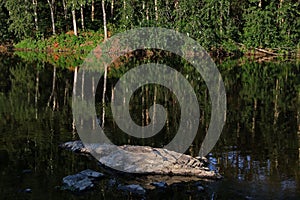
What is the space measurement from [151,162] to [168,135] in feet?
15.0

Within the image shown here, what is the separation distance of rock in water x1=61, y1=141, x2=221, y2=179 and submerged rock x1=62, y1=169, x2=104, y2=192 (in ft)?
3.59

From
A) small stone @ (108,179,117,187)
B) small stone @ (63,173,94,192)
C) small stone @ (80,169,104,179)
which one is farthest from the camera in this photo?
small stone @ (80,169,104,179)

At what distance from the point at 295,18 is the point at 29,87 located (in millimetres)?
39559

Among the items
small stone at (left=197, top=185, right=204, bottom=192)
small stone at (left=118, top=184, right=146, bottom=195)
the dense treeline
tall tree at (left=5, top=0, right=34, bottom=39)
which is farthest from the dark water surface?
tall tree at (left=5, top=0, right=34, bottom=39)

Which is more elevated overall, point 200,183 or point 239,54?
point 239,54

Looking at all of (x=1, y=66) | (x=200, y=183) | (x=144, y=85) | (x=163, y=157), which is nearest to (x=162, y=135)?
(x=163, y=157)

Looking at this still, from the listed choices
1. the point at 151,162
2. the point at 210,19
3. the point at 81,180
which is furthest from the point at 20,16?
the point at 81,180

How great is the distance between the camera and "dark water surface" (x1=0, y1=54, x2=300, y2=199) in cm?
1303

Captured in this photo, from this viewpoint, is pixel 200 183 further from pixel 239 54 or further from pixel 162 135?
pixel 239 54

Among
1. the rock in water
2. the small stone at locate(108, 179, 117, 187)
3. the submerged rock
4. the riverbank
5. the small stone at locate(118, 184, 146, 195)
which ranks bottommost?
the small stone at locate(118, 184, 146, 195)

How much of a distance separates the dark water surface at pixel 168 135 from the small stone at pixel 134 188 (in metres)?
0.29

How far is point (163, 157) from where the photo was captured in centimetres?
1495

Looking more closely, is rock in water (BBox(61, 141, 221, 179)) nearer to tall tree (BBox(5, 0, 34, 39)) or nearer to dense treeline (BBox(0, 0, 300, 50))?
dense treeline (BBox(0, 0, 300, 50))

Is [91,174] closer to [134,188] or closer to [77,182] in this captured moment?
[77,182]
